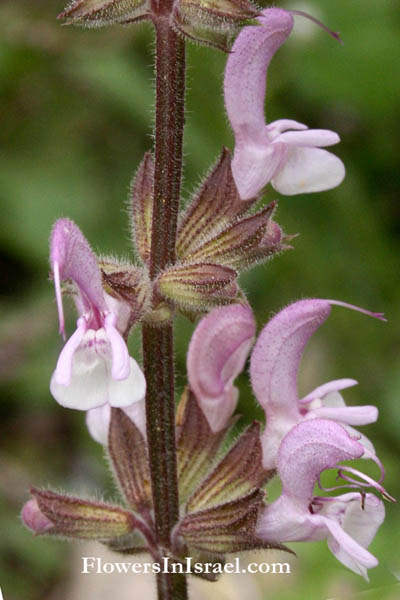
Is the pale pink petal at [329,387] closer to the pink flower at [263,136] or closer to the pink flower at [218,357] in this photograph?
the pink flower at [218,357]

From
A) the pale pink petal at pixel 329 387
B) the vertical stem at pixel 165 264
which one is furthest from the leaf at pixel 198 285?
the pale pink petal at pixel 329 387

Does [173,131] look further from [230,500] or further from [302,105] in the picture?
[302,105]

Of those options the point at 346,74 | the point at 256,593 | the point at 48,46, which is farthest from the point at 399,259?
the point at 48,46

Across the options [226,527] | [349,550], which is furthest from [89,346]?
[349,550]

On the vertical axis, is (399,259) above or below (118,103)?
below

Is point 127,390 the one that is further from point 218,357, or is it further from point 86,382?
point 218,357
